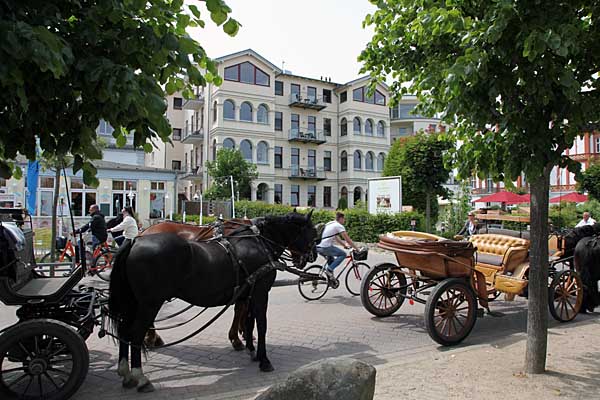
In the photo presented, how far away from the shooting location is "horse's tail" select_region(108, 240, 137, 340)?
4863 millimetres

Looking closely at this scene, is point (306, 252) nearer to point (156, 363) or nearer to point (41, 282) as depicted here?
point (156, 363)

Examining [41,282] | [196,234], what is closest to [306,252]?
[196,234]

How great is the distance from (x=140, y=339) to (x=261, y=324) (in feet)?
4.57

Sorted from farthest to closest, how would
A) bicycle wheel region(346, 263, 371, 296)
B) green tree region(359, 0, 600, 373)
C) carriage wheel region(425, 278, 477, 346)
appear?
1. bicycle wheel region(346, 263, 371, 296)
2. carriage wheel region(425, 278, 477, 346)
3. green tree region(359, 0, 600, 373)

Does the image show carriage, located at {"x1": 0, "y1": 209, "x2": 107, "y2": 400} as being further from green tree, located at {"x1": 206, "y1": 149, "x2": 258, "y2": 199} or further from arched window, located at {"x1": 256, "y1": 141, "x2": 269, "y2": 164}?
arched window, located at {"x1": 256, "y1": 141, "x2": 269, "y2": 164}

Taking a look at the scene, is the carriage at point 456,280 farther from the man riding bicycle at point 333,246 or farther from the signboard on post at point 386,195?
the signboard on post at point 386,195

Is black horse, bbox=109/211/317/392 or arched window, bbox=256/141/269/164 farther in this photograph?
arched window, bbox=256/141/269/164

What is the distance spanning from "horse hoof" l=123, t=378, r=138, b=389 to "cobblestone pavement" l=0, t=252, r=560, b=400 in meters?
0.06

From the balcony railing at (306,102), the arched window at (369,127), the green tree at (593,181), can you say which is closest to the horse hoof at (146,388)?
the green tree at (593,181)

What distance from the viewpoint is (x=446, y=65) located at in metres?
5.26

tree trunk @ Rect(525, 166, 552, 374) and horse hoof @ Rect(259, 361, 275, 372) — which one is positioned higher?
tree trunk @ Rect(525, 166, 552, 374)

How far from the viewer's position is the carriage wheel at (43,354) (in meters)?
4.27

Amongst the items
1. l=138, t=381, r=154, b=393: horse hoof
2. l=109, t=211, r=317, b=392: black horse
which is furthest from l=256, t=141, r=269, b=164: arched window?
l=138, t=381, r=154, b=393: horse hoof

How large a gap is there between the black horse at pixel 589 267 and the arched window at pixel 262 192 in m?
→ 36.9
